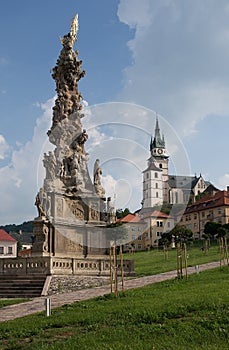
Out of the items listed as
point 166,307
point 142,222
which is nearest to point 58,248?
point 166,307

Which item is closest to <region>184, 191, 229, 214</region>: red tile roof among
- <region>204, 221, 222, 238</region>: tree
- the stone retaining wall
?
<region>204, 221, 222, 238</region>: tree

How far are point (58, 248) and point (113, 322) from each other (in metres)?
21.1

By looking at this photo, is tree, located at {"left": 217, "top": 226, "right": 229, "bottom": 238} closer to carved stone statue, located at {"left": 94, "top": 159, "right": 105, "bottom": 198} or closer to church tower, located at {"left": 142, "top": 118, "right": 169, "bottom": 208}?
carved stone statue, located at {"left": 94, "top": 159, "right": 105, "bottom": 198}

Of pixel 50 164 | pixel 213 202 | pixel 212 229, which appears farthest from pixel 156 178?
pixel 50 164

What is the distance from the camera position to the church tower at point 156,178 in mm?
130250

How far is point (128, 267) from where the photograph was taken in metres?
32.4

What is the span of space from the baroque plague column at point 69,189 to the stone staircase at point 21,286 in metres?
A: 3.55

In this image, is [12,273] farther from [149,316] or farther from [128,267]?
[149,316]

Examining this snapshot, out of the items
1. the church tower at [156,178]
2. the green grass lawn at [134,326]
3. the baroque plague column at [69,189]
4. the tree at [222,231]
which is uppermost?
the church tower at [156,178]

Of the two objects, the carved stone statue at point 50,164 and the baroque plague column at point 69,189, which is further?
the carved stone statue at point 50,164

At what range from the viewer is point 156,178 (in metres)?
149

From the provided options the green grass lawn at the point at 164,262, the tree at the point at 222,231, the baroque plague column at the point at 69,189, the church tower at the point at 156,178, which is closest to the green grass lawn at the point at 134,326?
the baroque plague column at the point at 69,189

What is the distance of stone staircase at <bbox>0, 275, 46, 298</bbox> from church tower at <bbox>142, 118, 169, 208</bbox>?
3258 inches

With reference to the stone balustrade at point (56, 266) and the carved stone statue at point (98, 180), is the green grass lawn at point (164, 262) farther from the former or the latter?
the carved stone statue at point (98, 180)
